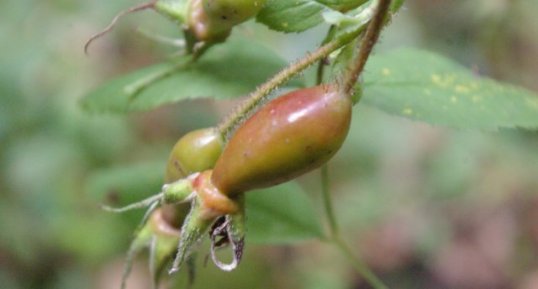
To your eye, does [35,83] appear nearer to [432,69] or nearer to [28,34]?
[28,34]

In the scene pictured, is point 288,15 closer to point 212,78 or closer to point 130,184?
point 212,78

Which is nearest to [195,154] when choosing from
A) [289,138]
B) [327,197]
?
[289,138]

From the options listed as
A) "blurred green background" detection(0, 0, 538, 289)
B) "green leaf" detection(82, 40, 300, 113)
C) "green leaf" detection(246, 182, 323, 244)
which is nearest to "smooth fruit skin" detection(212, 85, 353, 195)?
"green leaf" detection(82, 40, 300, 113)

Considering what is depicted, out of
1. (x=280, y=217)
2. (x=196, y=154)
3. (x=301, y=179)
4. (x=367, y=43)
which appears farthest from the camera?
(x=301, y=179)

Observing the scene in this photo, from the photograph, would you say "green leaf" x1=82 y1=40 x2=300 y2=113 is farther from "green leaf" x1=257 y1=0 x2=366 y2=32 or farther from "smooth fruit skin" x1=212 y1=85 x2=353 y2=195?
"smooth fruit skin" x1=212 y1=85 x2=353 y2=195

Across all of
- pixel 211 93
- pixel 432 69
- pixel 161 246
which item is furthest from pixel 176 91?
pixel 432 69

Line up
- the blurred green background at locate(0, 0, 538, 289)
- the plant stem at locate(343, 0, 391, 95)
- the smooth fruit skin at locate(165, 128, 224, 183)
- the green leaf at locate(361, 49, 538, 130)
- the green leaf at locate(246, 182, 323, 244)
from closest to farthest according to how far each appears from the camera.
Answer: the plant stem at locate(343, 0, 391, 95)
the smooth fruit skin at locate(165, 128, 224, 183)
the green leaf at locate(361, 49, 538, 130)
the green leaf at locate(246, 182, 323, 244)
the blurred green background at locate(0, 0, 538, 289)
